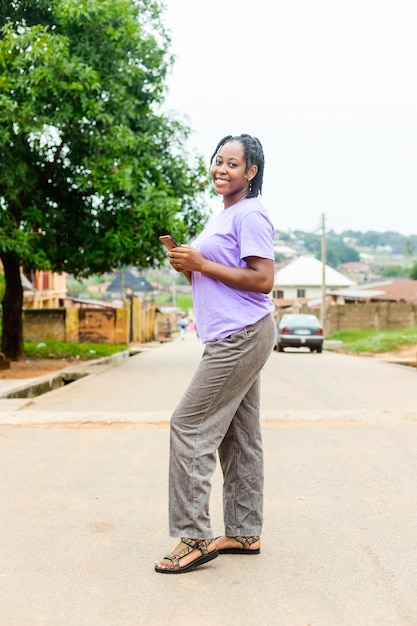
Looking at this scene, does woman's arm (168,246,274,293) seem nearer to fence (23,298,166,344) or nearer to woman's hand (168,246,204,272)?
woman's hand (168,246,204,272)

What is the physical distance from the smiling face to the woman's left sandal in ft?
5.02

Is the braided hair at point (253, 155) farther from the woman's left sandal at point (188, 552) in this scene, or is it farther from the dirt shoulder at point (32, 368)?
the dirt shoulder at point (32, 368)

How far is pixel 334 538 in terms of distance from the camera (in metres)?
4.32

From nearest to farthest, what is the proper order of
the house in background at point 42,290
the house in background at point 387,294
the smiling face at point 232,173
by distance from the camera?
1. the smiling face at point 232,173
2. the house in background at point 42,290
3. the house in background at point 387,294

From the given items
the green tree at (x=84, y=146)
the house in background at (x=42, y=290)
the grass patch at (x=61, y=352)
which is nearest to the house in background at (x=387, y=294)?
the house in background at (x=42, y=290)

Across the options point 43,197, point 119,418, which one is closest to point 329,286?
point 43,197

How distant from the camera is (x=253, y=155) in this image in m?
4.09

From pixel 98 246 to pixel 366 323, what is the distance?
27540 mm

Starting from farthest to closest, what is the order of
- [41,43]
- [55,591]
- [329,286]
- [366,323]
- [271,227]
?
1. [329,286]
2. [366,323]
3. [41,43]
4. [271,227]
5. [55,591]

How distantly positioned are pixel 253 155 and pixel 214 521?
1.96m

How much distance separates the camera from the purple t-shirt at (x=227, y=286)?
3838mm

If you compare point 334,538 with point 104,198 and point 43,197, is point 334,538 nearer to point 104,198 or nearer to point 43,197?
point 104,198

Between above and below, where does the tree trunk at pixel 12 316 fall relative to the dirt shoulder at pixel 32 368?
above

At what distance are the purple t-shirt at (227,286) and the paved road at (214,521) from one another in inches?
43.0
